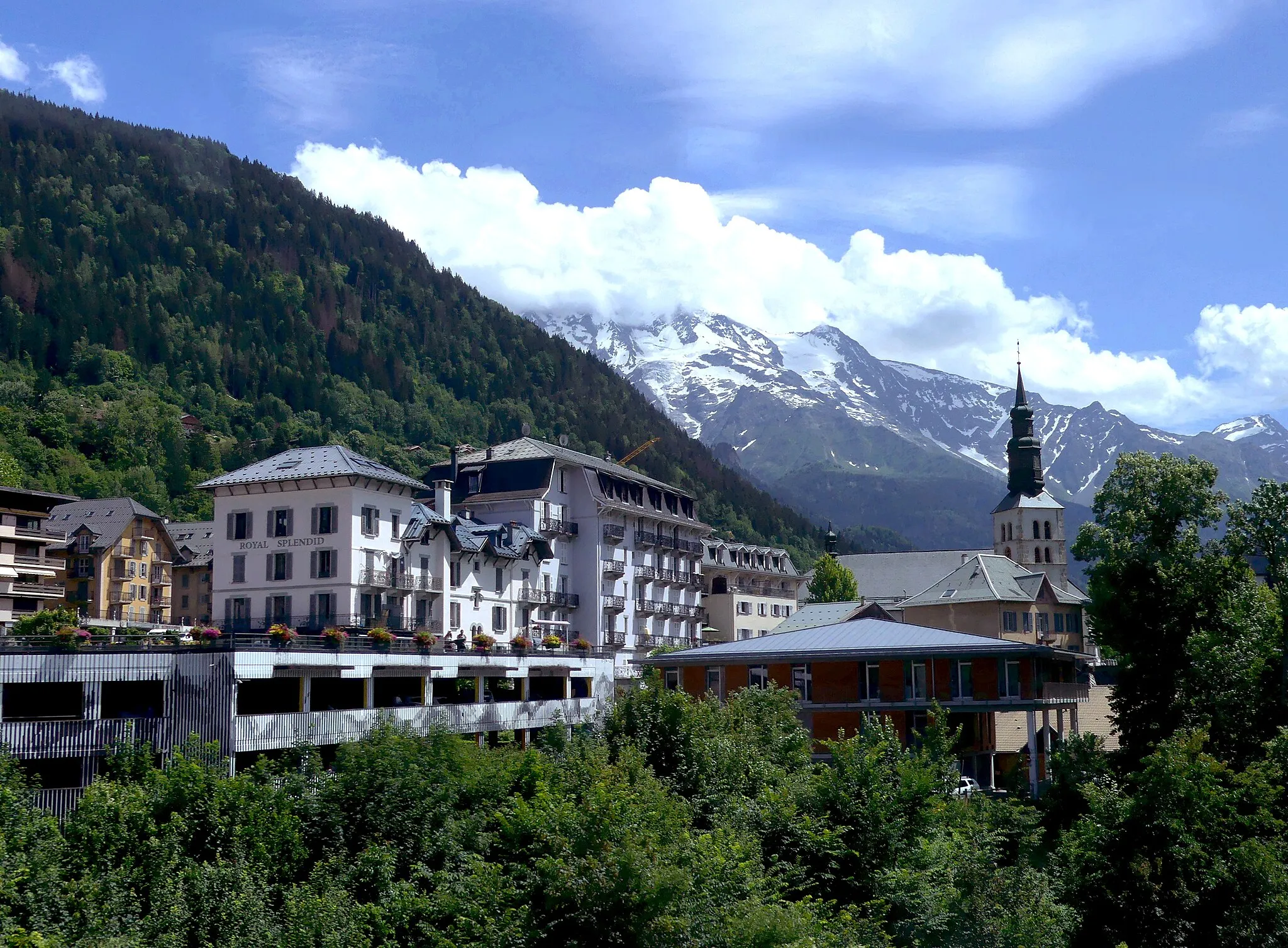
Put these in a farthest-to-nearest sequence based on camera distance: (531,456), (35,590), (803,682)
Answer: (531,456), (35,590), (803,682)

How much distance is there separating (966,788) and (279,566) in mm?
41468

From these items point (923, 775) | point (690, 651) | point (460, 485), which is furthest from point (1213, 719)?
point (460, 485)

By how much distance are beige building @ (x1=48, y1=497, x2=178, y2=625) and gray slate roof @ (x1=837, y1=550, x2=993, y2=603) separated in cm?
9453

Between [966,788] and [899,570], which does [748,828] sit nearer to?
[966,788]

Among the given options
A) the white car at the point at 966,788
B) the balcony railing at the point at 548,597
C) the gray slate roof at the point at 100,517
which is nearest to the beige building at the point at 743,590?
the balcony railing at the point at 548,597

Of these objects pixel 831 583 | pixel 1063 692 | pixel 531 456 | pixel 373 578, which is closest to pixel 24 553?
pixel 373 578

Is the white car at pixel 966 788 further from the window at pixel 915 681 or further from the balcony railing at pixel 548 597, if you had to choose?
the balcony railing at pixel 548 597

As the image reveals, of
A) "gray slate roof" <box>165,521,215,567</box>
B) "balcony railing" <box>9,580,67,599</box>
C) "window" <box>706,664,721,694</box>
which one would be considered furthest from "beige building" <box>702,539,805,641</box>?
"balcony railing" <box>9,580,67,599</box>

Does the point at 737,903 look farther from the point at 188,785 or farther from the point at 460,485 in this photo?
the point at 460,485

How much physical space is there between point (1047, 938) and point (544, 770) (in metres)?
20.3

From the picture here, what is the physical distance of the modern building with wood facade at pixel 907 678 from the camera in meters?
A: 66.2

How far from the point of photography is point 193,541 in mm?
138000

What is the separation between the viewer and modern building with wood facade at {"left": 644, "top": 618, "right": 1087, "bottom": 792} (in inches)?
2608

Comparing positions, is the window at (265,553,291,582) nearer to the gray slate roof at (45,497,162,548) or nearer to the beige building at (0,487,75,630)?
the beige building at (0,487,75,630)
